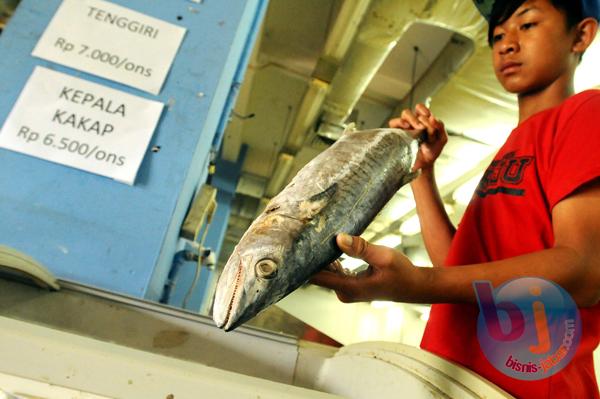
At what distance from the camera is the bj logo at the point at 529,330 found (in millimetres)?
451

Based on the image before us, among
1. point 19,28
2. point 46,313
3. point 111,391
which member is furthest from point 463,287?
point 19,28

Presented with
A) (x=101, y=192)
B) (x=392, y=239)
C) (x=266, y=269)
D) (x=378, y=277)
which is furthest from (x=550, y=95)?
(x=392, y=239)

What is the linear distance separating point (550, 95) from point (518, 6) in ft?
0.72

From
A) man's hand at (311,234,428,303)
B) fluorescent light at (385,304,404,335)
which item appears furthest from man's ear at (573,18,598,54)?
fluorescent light at (385,304,404,335)

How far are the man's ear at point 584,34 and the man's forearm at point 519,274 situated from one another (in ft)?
1.93

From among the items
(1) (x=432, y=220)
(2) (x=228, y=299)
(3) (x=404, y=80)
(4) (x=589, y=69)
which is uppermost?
(3) (x=404, y=80)

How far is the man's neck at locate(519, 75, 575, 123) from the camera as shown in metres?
0.75

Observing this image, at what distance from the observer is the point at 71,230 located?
0.87 metres

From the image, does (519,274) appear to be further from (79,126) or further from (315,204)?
(79,126)

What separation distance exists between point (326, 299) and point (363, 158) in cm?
784

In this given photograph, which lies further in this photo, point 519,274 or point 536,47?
point 536,47

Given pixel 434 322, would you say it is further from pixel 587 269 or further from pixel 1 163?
pixel 1 163

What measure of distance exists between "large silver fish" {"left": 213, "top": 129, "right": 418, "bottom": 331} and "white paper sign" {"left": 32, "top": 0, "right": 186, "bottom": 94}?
78 centimetres

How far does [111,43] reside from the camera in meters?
1.01
